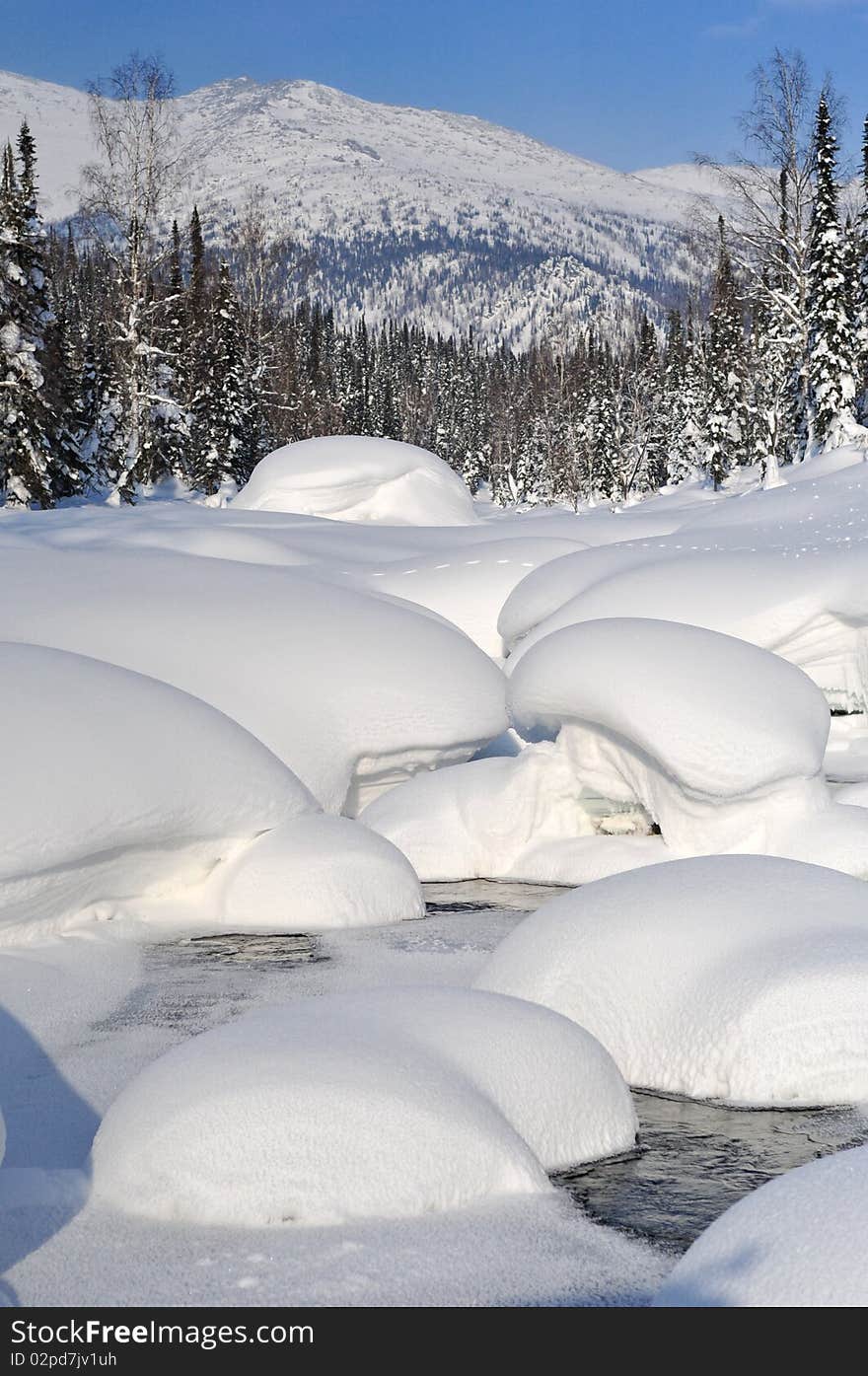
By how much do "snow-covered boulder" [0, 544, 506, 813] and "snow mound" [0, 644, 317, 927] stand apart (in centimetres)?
120

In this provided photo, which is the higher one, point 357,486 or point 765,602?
point 357,486

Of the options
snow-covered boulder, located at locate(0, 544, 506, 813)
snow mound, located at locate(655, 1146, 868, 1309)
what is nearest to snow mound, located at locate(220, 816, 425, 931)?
snow-covered boulder, located at locate(0, 544, 506, 813)

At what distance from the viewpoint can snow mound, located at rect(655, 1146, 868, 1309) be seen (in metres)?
2.30

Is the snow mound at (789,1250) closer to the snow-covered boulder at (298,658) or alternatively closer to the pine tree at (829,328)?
the snow-covered boulder at (298,658)

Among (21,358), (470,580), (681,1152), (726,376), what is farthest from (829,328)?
(681,1152)

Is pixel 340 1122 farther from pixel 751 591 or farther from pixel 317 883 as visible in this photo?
pixel 751 591

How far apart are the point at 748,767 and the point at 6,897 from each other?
367 cm

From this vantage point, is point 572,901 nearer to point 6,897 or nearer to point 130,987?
point 130,987

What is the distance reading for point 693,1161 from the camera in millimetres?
3742

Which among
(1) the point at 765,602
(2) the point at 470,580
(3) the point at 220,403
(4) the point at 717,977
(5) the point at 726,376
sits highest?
(5) the point at 726,376

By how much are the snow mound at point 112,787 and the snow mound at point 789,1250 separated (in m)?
3.74

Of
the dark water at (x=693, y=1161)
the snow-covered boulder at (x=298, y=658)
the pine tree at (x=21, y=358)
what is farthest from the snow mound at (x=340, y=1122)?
the pine tree at (x=21, y=358)

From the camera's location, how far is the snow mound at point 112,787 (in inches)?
224

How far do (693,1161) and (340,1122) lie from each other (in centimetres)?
112
